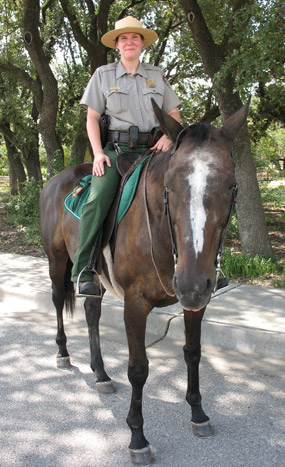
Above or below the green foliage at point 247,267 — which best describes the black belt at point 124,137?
above

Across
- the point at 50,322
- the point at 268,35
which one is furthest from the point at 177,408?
the point at 268,35

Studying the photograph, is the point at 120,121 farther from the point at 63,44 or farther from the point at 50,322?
the point at 63,44

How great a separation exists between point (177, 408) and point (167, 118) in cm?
243

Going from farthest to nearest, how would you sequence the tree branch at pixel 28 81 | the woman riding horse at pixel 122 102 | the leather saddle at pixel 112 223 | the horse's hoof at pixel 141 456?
the tree branch at pixel 28 81, the woman riding horse at pixel 122 102, the leather saddle at pixel 112 223, the horse's hoof at pixel 141 456

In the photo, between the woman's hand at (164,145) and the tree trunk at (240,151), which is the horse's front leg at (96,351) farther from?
the tree trunk at (240,151)

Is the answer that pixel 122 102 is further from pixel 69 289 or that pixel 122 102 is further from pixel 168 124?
pixel 69 289

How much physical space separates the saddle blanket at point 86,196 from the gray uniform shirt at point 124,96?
0.57 m

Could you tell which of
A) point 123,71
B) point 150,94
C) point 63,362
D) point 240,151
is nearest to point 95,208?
point 150,94

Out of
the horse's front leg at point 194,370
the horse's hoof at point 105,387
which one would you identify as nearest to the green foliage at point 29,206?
the horse's hoof at point 105,387

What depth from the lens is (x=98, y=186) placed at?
11.7ft

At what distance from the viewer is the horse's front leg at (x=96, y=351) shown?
414cm

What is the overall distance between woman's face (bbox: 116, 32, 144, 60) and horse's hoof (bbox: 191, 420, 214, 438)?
118 inches

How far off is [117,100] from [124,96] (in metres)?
0.07

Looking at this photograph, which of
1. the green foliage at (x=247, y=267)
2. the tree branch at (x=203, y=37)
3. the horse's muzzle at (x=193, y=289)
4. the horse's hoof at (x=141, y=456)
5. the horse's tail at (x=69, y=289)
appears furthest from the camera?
the tree branch at (x=203, y=37)
